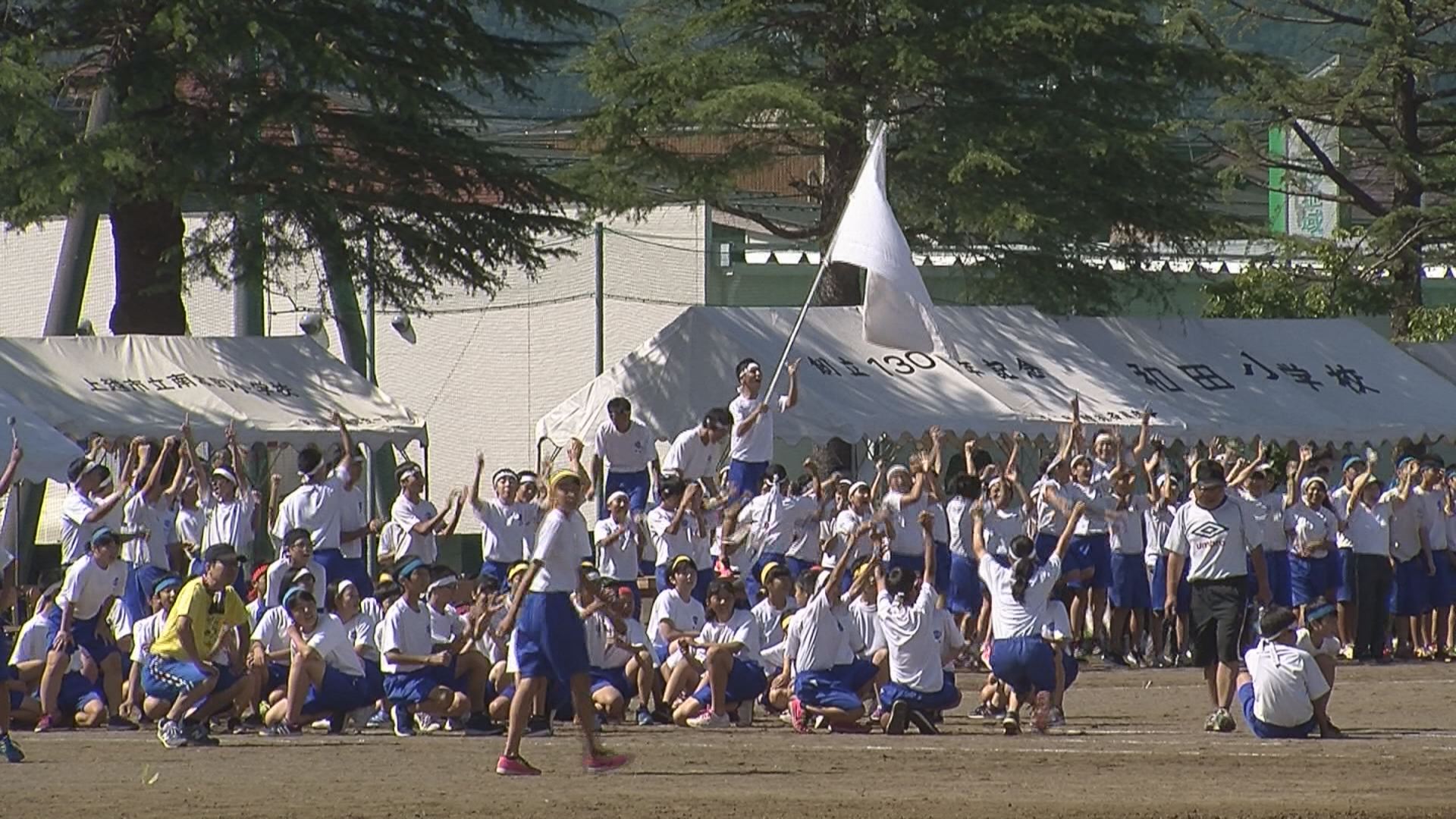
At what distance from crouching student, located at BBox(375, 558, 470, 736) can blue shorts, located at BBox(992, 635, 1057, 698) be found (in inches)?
147

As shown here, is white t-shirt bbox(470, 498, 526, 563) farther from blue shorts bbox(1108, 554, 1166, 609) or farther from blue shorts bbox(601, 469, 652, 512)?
blue shorts bbox(1108, 554, 1166, 609)

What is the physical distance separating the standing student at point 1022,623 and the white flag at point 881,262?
5.20 meters

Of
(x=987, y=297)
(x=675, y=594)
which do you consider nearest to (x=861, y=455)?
(x=987, y=297)

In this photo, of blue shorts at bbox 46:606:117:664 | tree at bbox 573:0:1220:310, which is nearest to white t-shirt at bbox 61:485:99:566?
blue shorts at bbox 46:606:117:664

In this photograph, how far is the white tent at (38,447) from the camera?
1783 centimetres

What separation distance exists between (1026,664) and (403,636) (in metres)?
4.27

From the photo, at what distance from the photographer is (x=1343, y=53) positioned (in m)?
34.2

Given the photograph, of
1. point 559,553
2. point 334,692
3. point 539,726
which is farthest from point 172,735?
point 559,553

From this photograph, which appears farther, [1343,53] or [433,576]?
[1343,53]

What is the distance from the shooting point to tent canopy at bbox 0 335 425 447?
2147 centimetres

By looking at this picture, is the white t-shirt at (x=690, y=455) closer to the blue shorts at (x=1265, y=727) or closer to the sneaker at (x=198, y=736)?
the sneaker at (x=198, y=736)

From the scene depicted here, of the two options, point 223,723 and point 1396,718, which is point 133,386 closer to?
point 223,723

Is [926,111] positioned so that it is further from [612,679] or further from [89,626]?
[89,626]

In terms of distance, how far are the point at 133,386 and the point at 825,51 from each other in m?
9.87
